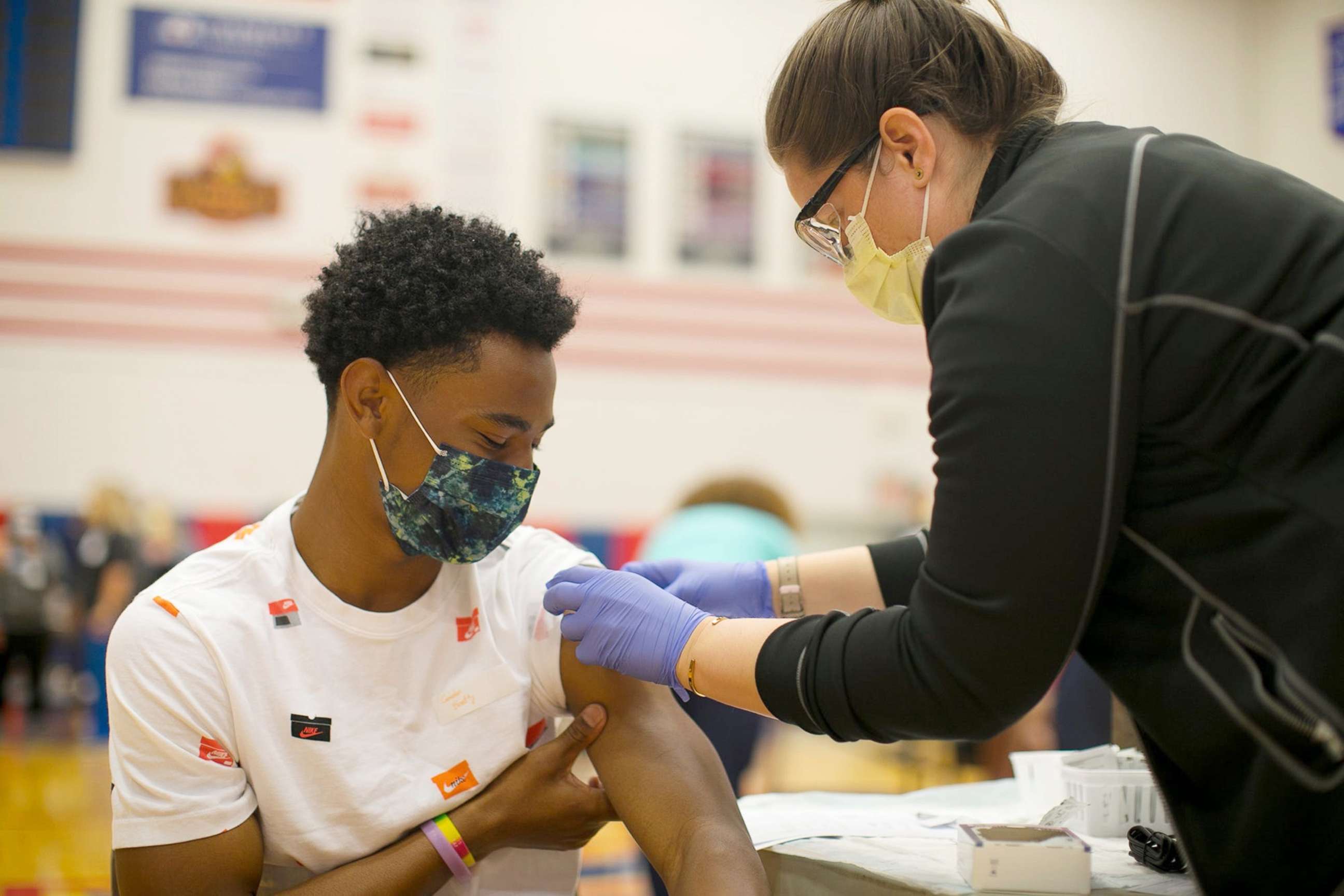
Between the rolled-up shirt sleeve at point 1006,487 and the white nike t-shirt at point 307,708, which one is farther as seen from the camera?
the white nike t-shirt at point 307,708

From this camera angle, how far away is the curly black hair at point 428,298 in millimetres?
1468

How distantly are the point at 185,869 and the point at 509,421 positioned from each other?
67 centimetres

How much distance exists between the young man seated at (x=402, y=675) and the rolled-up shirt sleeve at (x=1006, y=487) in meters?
0.46

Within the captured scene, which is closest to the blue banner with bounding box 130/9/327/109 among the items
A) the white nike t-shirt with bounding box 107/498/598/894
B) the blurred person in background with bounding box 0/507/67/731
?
the blurred person in background with bounding box 0/507/67/731

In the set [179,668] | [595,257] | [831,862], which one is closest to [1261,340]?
[831,862]

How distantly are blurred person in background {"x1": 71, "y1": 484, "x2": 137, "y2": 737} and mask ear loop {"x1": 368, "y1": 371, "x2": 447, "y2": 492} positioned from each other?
216 inches

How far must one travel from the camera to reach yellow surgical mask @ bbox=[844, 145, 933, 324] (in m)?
1.33

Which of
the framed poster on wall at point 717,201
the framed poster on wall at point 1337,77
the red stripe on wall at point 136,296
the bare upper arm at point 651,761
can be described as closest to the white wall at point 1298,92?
the framed poster on wall at point 1337,77

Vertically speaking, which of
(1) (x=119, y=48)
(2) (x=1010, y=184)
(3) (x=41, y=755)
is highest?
(1) (x=119, y=48)

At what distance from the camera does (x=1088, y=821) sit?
1.52 meters

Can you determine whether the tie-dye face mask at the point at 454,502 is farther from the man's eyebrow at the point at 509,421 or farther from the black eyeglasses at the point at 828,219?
the black eyeglasses at the point at 828,219

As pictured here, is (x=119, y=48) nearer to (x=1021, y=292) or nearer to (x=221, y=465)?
(x=221, y=465)

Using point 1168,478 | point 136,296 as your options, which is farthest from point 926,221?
point 136,296

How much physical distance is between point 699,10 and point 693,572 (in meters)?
6.42
